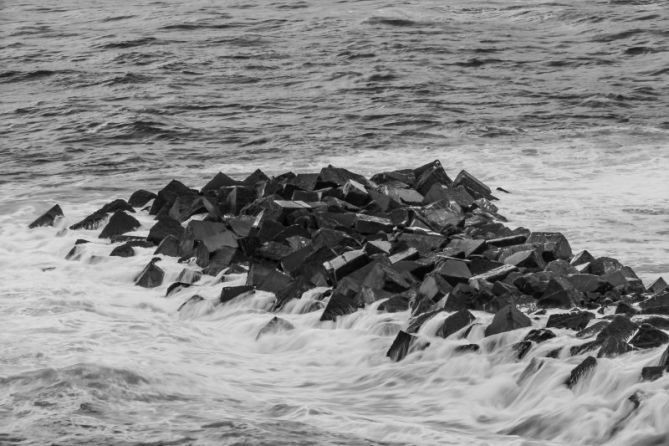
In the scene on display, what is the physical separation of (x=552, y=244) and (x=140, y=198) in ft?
15.0

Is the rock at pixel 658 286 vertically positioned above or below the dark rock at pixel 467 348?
below

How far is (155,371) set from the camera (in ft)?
23.2

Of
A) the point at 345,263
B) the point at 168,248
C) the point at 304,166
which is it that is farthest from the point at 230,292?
the point at 304,166

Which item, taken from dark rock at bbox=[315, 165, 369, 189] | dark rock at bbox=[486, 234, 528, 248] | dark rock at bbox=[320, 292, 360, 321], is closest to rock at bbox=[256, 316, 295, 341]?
dark rock at bbox=[320, 292, 360, 321]

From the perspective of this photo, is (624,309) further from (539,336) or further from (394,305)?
(394,305)

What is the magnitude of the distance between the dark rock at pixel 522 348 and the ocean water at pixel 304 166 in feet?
0.23

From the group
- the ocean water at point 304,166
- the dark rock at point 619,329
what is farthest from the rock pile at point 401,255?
the ocean water at point 304,166

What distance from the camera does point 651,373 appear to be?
6.32 meters

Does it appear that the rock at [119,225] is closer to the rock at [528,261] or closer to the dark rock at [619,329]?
the rock at [528,261]

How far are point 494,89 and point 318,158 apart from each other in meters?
5.06

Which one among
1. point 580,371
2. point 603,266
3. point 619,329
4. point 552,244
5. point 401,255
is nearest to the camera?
point 580,371

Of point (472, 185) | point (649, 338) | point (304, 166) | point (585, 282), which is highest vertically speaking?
point (649, 338)

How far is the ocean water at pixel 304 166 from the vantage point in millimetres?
6379

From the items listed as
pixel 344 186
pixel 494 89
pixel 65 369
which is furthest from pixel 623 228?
pixel 494 89
